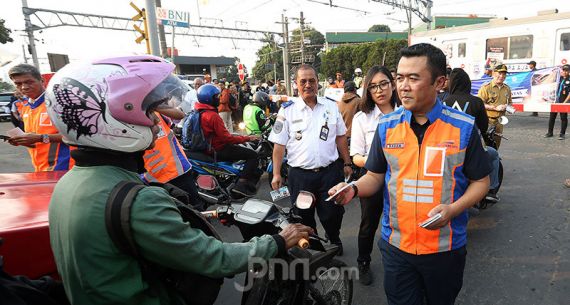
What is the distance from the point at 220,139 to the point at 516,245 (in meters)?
3.49

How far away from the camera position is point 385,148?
6.11 ft

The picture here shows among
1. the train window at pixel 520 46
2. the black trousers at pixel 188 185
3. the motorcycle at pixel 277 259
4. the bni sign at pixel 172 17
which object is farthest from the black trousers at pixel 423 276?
the train window at pixel 520 46

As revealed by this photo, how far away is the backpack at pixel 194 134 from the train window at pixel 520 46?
1165cm

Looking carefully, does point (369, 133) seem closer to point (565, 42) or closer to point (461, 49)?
point (565, 42)

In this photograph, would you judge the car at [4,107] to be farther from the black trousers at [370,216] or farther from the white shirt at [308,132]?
the black trousers at [370,216]

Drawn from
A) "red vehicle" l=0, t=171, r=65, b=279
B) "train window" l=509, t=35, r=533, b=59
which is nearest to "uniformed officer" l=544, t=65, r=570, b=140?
"train window" l=509, t=35, r=533, b=59

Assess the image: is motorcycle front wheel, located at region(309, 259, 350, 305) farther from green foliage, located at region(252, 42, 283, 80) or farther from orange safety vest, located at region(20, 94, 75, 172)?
green foliage, located at region(252, 42, 283, 80)

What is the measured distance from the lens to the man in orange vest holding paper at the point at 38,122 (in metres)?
3.13

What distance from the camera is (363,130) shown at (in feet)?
9.95

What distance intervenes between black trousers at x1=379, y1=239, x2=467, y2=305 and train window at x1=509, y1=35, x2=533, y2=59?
12.5m

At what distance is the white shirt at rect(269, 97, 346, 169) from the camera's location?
312 cm

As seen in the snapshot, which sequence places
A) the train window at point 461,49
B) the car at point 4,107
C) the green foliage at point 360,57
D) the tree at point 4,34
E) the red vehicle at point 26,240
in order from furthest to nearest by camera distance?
the green foliage at point 360,57, the tree at point 4,34, the car at point 4,107, the train window at point 461,49, the red vehicle at point 26,240

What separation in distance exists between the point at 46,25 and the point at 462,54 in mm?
21523

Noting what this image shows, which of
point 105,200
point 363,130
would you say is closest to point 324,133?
point 363,130
